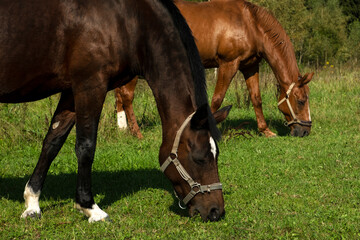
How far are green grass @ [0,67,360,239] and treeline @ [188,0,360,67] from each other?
908 cm

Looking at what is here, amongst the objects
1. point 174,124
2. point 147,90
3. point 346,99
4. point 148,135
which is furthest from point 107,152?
point 346,99

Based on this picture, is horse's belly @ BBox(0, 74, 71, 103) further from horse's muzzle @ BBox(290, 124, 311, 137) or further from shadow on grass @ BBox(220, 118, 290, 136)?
horse's muzzle @ BBox(290, 124, 311, 137)

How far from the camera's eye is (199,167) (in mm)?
3582

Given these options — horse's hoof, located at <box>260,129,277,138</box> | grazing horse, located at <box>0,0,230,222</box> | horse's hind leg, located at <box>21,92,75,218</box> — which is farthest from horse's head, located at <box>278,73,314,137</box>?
horse's hind leg, located at <box>21,92,75,218</box>

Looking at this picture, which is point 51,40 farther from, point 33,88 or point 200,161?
point 200,161

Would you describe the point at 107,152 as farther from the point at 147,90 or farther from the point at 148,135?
the point at 147,90

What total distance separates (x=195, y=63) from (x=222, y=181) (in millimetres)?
1975

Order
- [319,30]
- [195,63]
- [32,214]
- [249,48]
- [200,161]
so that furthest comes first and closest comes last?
[319,30], [249,48], [32,214], [195,63], [200,161]

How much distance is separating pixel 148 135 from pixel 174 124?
4.23 metres

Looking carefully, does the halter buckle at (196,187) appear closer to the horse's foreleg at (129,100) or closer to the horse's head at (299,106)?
the horse's foreleg at (129,100)

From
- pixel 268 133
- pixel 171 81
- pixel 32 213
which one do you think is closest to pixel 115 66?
pixel 171 81

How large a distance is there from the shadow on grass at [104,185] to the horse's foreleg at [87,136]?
0.46 m

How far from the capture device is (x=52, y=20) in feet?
11.8

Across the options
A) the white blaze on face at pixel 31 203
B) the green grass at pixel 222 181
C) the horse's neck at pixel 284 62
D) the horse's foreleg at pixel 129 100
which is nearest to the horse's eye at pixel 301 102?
the horse's neck at pixel 284 62
